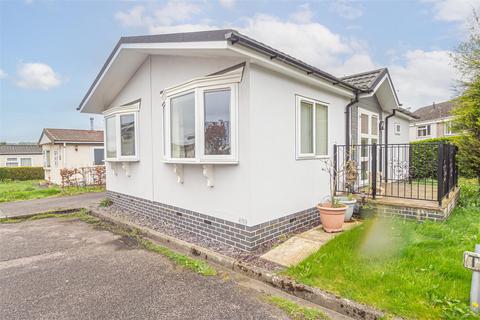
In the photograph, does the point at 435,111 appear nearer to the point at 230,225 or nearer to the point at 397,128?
the point at 397,128

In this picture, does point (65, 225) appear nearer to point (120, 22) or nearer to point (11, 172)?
point (120, 22)

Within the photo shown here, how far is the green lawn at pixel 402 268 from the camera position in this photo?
283cm

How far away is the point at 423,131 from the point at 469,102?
101 ft

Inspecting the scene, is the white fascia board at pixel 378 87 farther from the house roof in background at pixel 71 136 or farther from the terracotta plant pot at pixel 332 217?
the house roof in background at pixel 71 136

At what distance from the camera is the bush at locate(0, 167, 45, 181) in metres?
24.9

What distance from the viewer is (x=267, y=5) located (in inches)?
342

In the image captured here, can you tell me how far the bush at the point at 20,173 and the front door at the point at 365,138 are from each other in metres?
29.9

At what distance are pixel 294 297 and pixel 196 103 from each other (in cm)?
360

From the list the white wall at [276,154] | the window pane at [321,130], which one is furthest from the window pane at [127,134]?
the window pane at [321,130]

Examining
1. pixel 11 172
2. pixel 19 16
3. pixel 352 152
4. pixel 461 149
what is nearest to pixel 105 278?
pixel 352 152

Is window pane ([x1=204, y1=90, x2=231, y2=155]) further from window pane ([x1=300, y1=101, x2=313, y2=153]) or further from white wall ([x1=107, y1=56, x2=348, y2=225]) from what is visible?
window pane ([x1=300, y1=101, x2=313, y2=153])

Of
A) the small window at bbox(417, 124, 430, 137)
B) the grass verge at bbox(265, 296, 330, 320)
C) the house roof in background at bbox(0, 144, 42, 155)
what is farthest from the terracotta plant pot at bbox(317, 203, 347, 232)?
the house roof in background at bbox(0, 144, 42, 155)

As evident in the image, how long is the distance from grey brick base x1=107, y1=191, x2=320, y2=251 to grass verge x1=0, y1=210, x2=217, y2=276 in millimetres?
694

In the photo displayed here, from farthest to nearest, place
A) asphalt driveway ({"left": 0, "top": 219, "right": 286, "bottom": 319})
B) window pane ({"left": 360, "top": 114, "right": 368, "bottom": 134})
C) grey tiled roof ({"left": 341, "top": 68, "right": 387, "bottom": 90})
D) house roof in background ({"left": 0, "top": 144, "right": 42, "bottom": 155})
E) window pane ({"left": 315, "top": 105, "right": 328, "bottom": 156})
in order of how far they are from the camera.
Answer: house roof in background ({"left": 0, "top": 144, "right": 42, "bottom": 155}), window pane ({"left": 360, "top": 114, "right": 368, "bottom": 134}), grey tiled roof ({"left": 341, "top": 68, "right": 387, "bottom": 90}), window pane ({"left": 315, "top": 105, "right": 328, "bottom": 156}), asphalt driveway ({"left": 0, "top": 219, "right": 286, "bottom": 319})
